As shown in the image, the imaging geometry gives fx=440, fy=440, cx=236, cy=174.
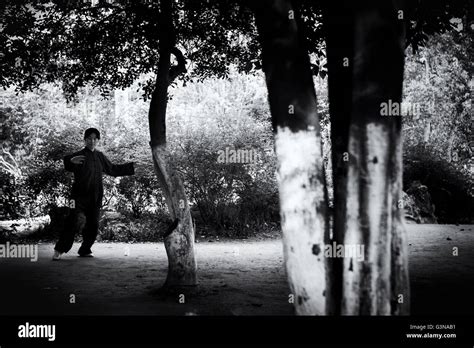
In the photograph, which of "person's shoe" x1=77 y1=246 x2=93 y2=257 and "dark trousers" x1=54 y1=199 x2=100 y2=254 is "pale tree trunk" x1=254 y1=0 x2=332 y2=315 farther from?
"person's shoe" x1=77 y1=246 x2=93 y2=257

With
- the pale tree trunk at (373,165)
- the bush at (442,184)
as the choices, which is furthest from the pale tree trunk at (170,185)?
the bush at (442,184)

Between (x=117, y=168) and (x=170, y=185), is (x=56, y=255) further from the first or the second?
(x=170, y=185)

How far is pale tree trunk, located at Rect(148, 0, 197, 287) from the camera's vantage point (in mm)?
5860

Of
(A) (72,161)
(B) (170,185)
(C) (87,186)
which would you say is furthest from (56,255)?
(B) (170,185)

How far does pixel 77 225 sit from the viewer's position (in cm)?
830

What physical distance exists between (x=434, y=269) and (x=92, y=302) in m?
5.40

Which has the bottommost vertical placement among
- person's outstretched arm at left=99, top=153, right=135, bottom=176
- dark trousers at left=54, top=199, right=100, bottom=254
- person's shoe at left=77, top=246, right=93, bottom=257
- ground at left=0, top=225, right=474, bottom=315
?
ground at left=0, top=225, right=474, bottom=315

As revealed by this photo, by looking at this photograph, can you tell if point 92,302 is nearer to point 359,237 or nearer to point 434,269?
point 359,237

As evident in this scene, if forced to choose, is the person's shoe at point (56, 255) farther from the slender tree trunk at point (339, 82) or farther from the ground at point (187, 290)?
the slender tree trunk at point (339, 82)

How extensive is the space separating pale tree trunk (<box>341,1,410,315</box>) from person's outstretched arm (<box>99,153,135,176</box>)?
5.23m

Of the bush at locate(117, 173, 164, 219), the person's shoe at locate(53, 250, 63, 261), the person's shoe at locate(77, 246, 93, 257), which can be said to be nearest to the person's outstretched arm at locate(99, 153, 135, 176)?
the person's shoe at locate(77, 246, 93, 257)

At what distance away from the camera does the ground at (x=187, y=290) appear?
5.05 m

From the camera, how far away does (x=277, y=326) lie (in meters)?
3.67

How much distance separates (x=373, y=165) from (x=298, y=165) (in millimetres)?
516
